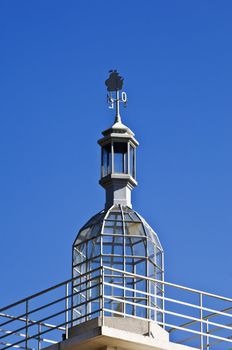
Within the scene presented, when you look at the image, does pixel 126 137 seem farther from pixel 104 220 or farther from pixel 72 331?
pixel 72 331

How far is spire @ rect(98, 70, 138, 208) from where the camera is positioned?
112 ft

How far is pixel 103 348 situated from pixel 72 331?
161 centimetres

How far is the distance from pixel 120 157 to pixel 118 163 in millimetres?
168

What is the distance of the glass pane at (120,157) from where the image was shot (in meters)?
34.4

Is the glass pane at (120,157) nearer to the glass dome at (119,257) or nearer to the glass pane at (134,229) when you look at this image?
the glass dome at (119,257)

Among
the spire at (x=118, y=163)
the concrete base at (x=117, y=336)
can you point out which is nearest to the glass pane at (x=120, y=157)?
the spire at (x=118, y=163)

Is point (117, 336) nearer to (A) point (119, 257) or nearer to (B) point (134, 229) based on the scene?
(A) point (119, 257)

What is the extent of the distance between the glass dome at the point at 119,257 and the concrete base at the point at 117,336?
1107 mm

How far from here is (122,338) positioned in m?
30.1

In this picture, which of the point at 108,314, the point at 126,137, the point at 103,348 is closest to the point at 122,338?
the point at 103,348

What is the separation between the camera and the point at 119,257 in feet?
109

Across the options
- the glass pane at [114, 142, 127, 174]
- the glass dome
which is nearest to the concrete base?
the glass dome

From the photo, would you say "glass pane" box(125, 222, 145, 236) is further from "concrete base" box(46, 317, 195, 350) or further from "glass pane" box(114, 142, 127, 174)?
"concrete base" box(46, 317, 195, 350)

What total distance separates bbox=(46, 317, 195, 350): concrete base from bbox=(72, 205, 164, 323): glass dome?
111cm
